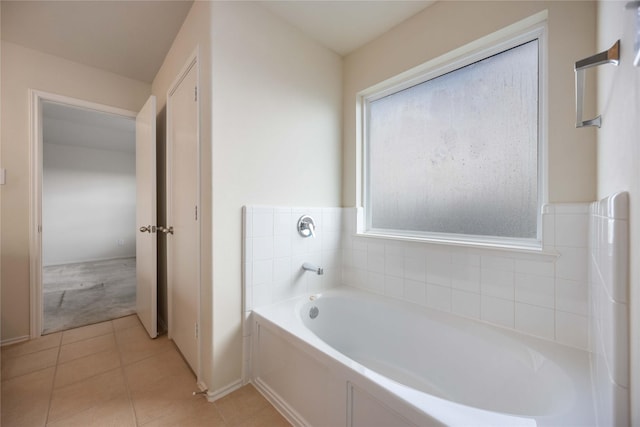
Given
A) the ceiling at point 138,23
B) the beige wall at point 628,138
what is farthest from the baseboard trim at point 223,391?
the ceiling at point 138,23

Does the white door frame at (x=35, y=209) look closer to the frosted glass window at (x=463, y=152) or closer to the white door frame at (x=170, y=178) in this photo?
the white door frame at (x=170, y=178)

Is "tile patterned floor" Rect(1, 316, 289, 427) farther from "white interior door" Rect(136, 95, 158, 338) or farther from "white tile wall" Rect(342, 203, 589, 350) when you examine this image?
"white tile wall" Rect(342, 203, 589, 350)

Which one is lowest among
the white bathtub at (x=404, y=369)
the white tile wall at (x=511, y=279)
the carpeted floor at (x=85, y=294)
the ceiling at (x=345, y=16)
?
the carpeted floor at (x=85, y=294)

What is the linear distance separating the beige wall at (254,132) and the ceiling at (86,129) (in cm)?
265

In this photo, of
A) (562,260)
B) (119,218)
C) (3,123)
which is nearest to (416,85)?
(562,260)

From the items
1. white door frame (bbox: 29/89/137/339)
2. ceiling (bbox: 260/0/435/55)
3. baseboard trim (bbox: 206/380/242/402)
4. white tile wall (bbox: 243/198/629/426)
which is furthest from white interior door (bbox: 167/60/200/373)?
white door frame (bbox: 29/89/137/339)

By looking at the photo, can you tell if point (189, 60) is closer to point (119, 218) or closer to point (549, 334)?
point (549, 334)

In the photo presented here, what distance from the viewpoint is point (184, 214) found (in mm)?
1811

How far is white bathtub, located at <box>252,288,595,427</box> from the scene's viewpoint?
2.74 ft

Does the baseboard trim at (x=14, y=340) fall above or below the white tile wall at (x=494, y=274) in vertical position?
below

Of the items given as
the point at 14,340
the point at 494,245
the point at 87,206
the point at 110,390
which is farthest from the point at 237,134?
the point at 87,206

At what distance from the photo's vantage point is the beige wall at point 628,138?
0.45 meters

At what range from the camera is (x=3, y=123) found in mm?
1977

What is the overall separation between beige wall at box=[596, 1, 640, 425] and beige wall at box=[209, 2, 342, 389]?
1.50m
